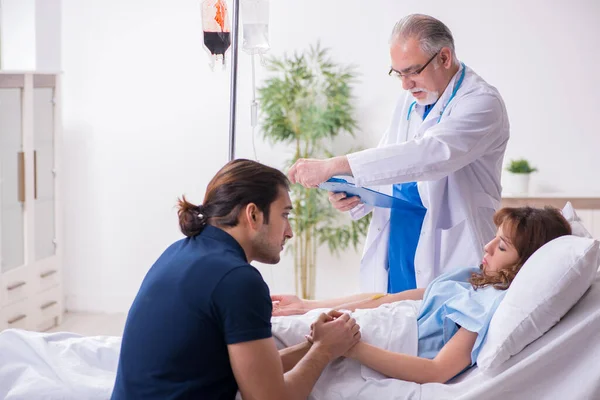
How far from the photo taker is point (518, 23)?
15.5 ft

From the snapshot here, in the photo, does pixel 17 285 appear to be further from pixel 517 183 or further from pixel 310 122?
pixel 517 183

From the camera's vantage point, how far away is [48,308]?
189 inches

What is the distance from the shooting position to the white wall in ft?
15.5

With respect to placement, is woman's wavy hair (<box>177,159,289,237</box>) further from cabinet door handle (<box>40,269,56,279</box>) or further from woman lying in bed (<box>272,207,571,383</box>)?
cabinet door handle (<box>40,269,56,279</box>)

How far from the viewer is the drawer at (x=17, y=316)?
14.2 ft

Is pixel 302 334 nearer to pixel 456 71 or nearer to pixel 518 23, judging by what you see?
pixel 456 71

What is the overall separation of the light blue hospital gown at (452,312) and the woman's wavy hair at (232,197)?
1.76 feet

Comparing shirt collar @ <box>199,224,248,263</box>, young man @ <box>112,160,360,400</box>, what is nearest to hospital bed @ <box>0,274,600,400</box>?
young man @ <box>112,160,360,400</box>

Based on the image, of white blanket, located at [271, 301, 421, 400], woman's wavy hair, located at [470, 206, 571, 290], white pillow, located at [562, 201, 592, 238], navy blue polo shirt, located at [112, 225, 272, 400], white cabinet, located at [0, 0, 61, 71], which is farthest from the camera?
white cabinet, located at [0, 0, 61, 71]

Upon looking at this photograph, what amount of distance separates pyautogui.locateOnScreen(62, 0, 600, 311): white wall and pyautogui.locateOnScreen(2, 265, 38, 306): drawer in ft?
2.40

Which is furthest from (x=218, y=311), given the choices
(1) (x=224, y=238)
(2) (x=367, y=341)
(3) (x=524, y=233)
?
(3) (x=524, y=233)

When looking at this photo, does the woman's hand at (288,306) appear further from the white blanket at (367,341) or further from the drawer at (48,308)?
the drawer at (48,308)

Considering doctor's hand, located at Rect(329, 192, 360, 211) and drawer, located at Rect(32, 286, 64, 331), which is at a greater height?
doctor's hand, located at Rect(329, 192, 360, 211)

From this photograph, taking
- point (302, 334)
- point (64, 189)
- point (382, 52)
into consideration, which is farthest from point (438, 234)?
point (64, 189)
